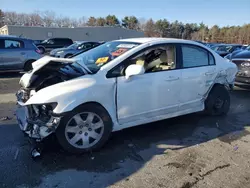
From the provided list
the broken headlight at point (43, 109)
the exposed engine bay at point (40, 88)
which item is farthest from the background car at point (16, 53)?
the broken headlight at point (43, 109)

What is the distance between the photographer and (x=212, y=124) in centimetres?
504

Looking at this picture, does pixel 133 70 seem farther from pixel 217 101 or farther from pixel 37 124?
pixel 217 101

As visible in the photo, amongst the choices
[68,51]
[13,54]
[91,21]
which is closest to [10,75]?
[13,54]

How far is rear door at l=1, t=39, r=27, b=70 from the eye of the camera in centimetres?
1039

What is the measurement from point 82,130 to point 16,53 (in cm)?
820

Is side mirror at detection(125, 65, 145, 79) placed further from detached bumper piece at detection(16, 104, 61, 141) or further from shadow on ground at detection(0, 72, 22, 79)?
shadow on ground at detection(0, 72, 22, 79)

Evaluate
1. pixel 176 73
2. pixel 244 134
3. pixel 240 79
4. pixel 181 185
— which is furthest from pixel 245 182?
pixel 240 79

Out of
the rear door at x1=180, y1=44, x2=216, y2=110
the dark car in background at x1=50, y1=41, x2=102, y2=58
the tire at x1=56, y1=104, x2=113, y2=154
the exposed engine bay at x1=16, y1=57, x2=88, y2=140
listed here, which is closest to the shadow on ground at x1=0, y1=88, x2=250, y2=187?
the tire at x1=56, y1=104, x2=113, y2=154

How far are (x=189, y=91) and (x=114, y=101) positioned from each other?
1576 mm

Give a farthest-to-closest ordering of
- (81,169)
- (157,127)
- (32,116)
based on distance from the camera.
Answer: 1. (157,127)
2. (32,116)
3. (81,169)

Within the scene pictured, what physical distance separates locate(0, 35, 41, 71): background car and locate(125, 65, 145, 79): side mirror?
8.12m

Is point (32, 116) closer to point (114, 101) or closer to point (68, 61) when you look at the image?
point (68, 61)

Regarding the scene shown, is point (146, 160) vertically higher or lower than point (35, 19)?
lower

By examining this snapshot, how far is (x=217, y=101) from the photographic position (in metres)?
5.34
